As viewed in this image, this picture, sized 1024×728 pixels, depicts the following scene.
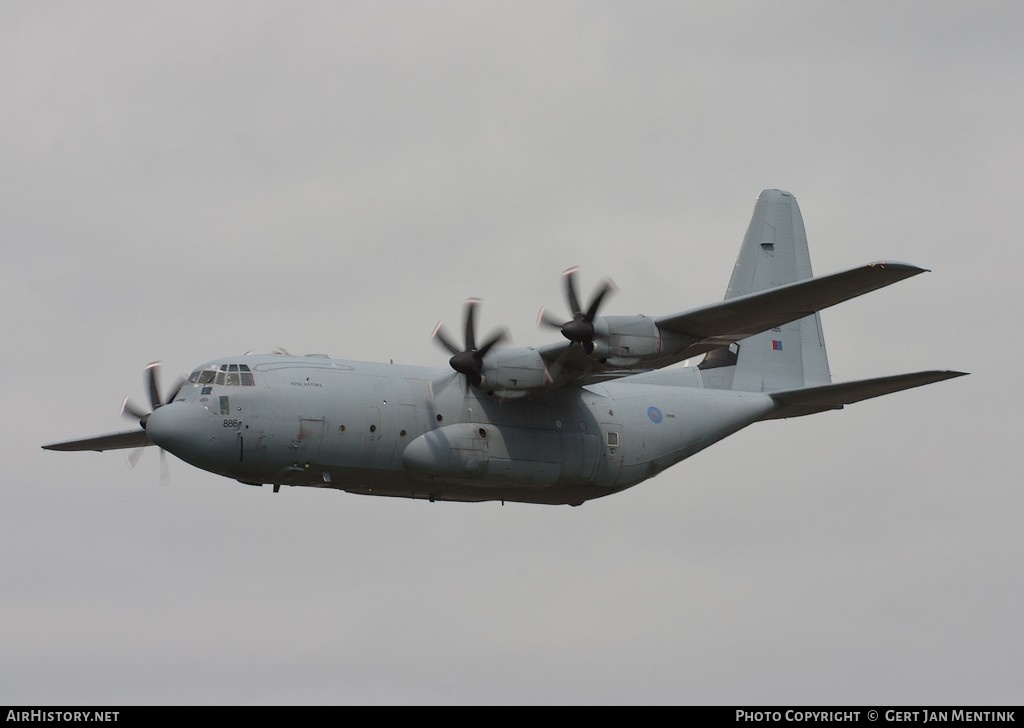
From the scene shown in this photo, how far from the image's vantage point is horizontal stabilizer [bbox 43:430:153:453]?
38.0m

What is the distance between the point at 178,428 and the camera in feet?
102

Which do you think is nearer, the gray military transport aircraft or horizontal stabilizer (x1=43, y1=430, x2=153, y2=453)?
the gray military transport aircraft

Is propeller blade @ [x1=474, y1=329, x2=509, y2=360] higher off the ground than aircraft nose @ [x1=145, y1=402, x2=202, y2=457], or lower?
higher

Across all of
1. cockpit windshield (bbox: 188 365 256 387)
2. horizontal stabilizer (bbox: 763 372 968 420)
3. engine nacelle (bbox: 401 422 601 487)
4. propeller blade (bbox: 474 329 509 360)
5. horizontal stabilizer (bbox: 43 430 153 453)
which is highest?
propeller blade (bbox: 474 329 509 360)

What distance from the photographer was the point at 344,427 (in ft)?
104

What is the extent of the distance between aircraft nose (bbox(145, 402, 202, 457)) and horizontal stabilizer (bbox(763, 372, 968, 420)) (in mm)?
12893

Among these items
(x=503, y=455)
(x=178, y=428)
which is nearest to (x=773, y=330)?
(x=503, y=455)

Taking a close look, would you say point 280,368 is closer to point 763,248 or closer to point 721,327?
point 721,327

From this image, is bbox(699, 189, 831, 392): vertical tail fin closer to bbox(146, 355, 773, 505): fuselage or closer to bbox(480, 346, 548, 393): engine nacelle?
bbox(146, 355, 773, 505): fuselage

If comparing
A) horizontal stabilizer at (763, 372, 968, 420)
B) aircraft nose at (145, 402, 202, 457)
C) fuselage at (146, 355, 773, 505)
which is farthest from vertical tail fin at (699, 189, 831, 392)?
aircraft nose at (145, 402, 202, 457)

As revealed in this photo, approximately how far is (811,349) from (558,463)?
849 cm

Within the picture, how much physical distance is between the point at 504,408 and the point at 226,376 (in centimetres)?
560

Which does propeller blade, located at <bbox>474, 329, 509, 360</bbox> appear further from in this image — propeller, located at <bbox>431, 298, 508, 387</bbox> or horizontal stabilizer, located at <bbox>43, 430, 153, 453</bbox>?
horizontal stabilizer, located at <bbox>43, 430, 153, 453</bbox>
